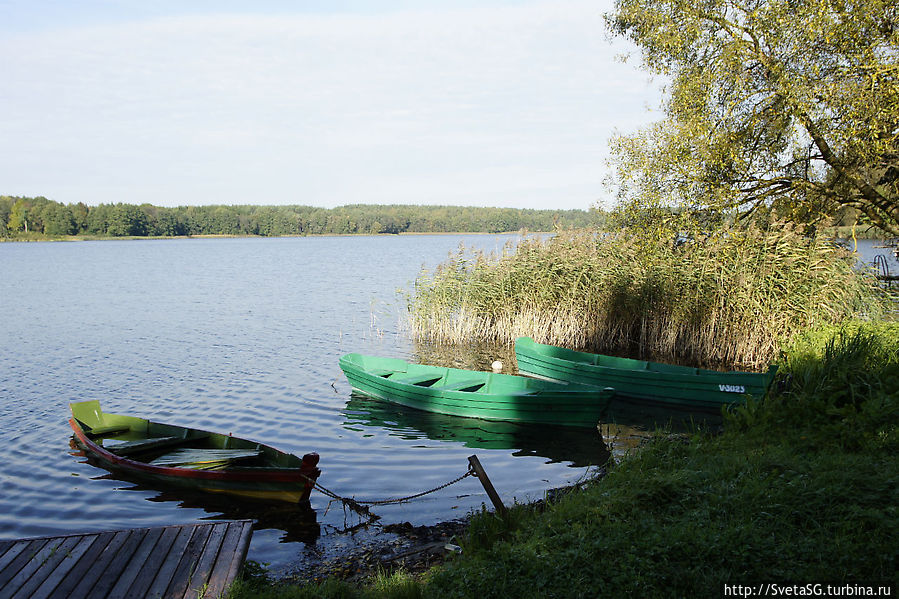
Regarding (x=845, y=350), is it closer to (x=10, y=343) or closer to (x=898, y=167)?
(x=898, y=167)

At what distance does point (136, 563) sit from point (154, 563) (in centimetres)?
14

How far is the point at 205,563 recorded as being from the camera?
5324 mm

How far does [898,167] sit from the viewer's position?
1567cm

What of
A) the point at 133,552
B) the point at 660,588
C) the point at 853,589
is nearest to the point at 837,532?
the point at 853,589

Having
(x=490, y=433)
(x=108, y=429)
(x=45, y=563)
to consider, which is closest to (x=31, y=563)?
(x=45, y=563)

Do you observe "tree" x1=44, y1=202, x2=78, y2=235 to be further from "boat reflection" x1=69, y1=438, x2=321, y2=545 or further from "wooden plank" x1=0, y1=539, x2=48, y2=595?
"wooden plank" x1=0, y1=539, x2=48, y2=595

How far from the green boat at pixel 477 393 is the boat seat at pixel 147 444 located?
4.38 meters

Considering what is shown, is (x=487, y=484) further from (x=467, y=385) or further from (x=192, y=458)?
(x=467, y=385)

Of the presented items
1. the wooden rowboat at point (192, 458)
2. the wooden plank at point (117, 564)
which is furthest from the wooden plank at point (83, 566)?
the wooden rowboat at point (192, 458)

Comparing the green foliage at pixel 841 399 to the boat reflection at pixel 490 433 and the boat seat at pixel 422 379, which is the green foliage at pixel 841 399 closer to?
the boat reflection at pixel 490 433

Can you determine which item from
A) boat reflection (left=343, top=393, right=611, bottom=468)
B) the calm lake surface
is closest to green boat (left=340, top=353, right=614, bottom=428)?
boat reflection (left=343, top=393, right=611, bottom=468)

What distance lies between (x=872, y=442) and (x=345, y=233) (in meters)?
133

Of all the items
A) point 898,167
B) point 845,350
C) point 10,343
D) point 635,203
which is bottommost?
point 10,343

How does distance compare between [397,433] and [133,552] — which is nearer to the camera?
[133,552]
